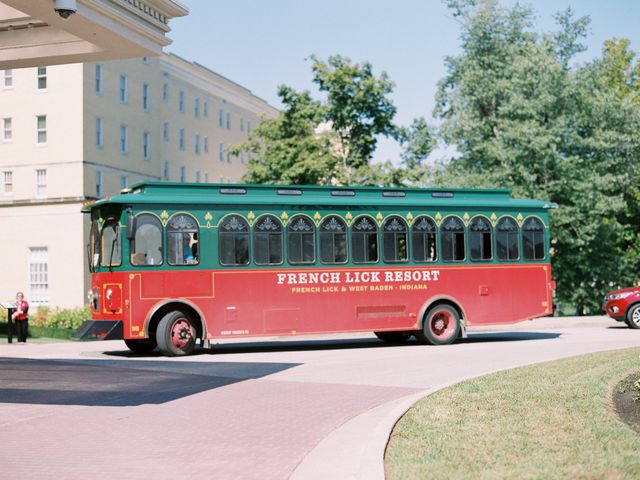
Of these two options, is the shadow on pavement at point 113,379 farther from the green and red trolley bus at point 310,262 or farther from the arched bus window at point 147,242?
the arched bus window at point 147,242

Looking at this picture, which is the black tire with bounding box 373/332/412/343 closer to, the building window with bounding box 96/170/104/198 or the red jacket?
the red jacket

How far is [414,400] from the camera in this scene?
11.8m

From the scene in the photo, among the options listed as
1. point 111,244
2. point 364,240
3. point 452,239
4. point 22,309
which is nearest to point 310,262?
point 364,240

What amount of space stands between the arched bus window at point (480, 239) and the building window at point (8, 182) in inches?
1296

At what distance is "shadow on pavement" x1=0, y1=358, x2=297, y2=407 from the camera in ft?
43.1

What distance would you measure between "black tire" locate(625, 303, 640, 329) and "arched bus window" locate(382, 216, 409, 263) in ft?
30.5

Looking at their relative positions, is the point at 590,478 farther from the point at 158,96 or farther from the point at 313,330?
the point at 158,96

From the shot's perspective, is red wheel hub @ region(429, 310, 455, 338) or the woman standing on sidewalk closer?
red wheel hub @ region(429, 310, 455, 338)

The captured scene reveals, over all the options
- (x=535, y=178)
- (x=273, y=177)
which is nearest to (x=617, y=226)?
(x=535, y=178)

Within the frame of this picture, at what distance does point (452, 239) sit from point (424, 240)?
2.67 ft

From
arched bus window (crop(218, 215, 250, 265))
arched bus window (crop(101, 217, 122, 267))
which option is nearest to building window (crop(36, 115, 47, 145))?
arched bus window (crop(101, 217, 122, 267))

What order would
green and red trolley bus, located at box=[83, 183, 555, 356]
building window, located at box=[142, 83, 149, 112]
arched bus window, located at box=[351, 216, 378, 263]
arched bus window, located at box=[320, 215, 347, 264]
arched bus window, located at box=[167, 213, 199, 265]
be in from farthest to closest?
building window, located at box=[142, 83, 149, 112] → arched bus window, located at box=[351, 216, 378, 263] → arched bus window, located at box=[320, 215, 347, 264] → arched bus window, located at box=[167, 213, 199, 265] → green and red trolley bus, located at box=[83, 183, 555, 356]

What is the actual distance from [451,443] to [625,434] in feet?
5.47

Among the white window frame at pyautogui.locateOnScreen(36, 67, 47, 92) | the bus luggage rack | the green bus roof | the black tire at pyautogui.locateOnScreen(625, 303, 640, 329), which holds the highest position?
the white window frame at pyautogui.locateOnScreen(36, 67, 47, 92)
